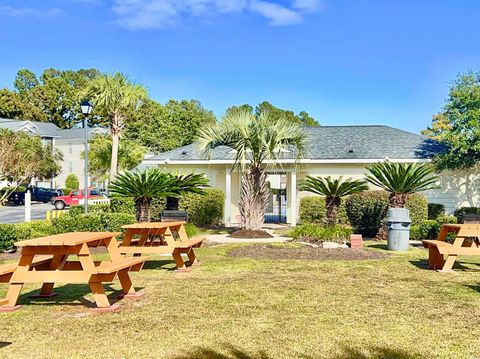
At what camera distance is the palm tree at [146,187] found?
13820mm

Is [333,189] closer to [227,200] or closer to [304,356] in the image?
[227,200]

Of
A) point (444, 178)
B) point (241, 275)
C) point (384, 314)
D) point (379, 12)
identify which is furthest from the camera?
point (444, 178)

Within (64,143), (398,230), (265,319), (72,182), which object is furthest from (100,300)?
(64,143)

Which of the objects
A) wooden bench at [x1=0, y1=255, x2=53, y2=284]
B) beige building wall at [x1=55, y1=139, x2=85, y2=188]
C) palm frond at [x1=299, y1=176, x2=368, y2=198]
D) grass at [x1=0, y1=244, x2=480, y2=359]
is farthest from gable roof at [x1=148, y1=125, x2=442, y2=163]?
beige building wall at [x1=55, y1=139, x2=85, y2=188]

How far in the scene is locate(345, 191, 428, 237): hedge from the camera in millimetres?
16312

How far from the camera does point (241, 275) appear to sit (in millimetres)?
8547

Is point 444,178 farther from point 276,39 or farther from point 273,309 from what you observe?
point 273,309

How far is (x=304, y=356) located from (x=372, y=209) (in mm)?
12641

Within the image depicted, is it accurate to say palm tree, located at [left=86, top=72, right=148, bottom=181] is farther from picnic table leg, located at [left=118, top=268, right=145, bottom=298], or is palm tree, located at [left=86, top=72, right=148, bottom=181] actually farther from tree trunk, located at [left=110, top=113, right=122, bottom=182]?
picnic table leg, located at [left=118, top=268, right=145, bottom=298]

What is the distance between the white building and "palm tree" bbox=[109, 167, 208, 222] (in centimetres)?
4216

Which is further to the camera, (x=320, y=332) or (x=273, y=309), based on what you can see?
A: (x=273, y=309)

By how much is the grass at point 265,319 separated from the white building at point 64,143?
49584mm

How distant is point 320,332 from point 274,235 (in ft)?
36.5

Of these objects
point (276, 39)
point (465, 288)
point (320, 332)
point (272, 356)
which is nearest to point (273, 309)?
point (320, 332)
